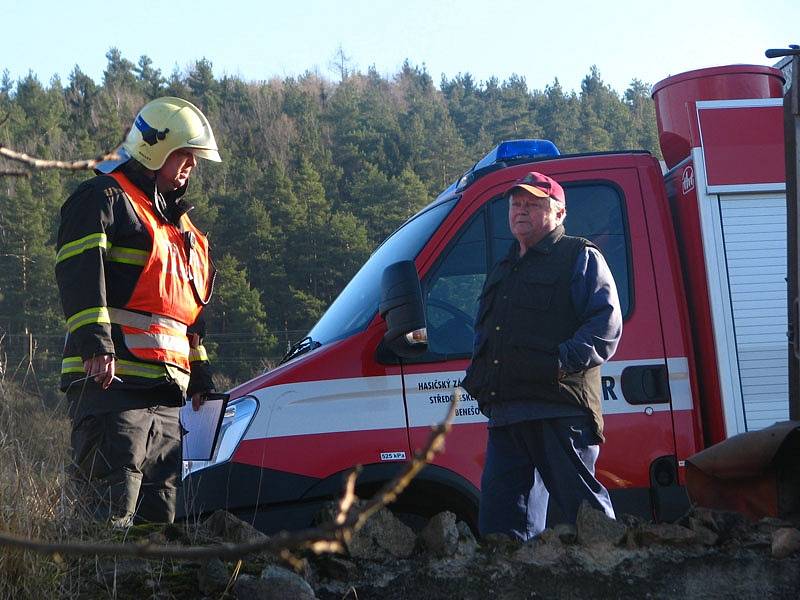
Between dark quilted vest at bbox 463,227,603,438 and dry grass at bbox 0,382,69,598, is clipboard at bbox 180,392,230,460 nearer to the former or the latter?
dry grass at bbox 0,382,69,598

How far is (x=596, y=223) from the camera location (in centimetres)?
474

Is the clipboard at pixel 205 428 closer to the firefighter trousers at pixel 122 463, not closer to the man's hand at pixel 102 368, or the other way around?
the firefighter trousers at pixel 122 463

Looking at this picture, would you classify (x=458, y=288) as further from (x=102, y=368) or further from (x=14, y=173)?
(x=14, y=173)

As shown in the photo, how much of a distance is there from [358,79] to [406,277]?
86.4 m

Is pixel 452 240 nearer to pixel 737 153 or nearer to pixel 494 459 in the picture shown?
pixel 494 459

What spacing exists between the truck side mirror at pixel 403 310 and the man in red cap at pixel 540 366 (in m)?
0.25

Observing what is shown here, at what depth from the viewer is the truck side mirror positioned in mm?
4172

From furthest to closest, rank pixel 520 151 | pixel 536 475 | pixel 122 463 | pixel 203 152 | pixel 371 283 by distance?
1. pixel 520 151
2. pixel 371 283
3. pixel 536 475
4. pixel 203 152
5. pixel 122 463

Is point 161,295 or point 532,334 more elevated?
point 161,295

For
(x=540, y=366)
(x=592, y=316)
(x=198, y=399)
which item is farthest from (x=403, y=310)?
(x=198, y=399)

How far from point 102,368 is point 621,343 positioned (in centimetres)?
225

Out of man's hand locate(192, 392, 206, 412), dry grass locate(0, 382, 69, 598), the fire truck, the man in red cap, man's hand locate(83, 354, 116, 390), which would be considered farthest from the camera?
the fire truck

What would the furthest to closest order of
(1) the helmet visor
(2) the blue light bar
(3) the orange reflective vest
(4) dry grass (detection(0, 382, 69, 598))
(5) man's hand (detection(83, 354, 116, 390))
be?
(2) the blue light bar → (1) the helmet visor → (3) the orange reflective vest → (5) man's hand (detection(83, 354, 116, 390)) → (4) dry grass (detection(0, 382, 69, 598))

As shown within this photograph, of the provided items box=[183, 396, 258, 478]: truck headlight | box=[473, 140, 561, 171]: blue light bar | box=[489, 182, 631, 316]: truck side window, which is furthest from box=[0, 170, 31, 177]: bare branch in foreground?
box=[473, 140, 561, 171]: blue light bar
